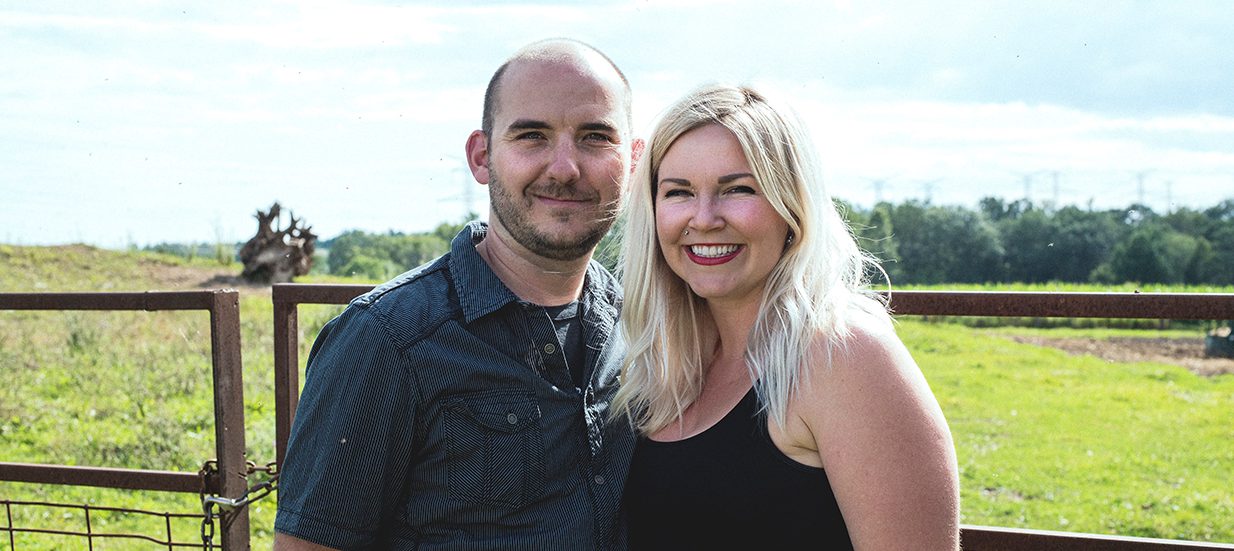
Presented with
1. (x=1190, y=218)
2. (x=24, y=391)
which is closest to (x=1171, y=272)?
(x=1190, y=218)

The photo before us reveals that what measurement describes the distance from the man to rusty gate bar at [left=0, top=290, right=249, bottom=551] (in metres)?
1.07

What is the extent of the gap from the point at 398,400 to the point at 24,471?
2.27 m

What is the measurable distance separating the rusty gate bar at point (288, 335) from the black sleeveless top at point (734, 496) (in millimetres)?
1315

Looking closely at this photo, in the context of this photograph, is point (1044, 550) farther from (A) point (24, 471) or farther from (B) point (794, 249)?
(A) point (24, 471)

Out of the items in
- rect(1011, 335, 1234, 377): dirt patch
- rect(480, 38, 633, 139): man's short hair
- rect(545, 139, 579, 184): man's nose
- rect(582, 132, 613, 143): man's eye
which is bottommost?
rect(1011, 335, 1234, 377): dirt patch

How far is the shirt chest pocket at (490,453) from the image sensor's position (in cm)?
252

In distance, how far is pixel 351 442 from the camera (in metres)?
2.45

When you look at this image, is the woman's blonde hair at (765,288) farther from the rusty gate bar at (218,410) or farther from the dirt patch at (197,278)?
the dirt patch at (197,278)

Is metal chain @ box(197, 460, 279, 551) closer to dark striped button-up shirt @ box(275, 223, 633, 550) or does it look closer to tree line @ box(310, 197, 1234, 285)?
dark striped button-up shirt @ box(275, 223, 633, 550)

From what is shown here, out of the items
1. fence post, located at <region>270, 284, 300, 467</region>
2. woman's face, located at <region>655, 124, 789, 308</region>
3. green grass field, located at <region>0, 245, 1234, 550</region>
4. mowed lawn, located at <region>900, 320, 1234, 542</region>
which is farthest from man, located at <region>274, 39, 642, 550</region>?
mowed lawn, located at <region>900, 320, 1234, 542</region>

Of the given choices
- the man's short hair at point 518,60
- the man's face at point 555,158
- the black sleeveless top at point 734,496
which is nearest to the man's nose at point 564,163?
the man's face at point 555,158

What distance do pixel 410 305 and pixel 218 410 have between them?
1.45 m

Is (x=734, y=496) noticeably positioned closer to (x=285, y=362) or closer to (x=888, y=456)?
(x=888, y=456)

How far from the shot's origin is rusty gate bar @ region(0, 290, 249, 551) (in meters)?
3.55
